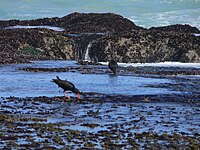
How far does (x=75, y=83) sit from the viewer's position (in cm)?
3066

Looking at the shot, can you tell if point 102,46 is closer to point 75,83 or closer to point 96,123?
point 75,83

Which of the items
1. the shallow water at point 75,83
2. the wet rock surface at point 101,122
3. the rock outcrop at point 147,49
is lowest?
the wet rock surface at point 101,122

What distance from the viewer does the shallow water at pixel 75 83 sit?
25984 mm

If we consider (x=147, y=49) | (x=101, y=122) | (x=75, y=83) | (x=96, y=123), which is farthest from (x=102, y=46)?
(x=96, y=123)

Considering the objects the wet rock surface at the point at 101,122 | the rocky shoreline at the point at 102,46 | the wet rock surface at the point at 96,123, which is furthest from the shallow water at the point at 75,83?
the rocky shoreline at the point at 102,46

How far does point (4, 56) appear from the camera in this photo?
164 ft

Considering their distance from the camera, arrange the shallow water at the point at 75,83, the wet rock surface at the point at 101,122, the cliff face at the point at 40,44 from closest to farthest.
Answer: the wet rock surface at the point at 101,122 < the shallow water at the point at 75,83 < the cliff face at the point at 40,44

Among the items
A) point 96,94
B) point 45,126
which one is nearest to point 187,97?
point 96,94

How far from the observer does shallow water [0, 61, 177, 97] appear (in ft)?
85.3

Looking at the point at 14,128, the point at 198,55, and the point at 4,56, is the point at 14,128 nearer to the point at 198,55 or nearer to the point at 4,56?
the point at 4,56

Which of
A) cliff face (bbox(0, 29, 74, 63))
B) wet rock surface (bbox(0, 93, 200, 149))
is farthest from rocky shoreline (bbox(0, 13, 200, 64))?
wet rock surface (bbox(0, 93, 200, 149))

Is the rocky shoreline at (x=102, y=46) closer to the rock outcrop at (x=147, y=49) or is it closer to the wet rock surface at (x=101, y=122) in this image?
the rock outcrop at (x=147, y=49)

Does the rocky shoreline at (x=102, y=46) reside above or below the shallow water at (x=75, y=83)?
above

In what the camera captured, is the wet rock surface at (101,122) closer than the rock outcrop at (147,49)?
Yes
